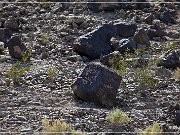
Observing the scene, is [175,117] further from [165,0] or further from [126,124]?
[165,0]

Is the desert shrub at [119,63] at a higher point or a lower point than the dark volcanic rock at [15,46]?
lower

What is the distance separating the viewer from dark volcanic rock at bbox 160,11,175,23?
12422 millimetres

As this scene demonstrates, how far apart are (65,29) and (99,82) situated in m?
3.62

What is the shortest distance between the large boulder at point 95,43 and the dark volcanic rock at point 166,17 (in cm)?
234

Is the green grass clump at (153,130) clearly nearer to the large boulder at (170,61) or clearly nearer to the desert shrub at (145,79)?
the desert shrub at (145,79)

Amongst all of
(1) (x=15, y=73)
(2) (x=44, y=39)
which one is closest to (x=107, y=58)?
(2) (x=44, y=39)

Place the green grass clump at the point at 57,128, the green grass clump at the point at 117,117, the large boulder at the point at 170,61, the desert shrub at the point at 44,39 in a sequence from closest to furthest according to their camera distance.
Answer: the green grass clump at the point at 57,128, the green grass clump at the point at 117,117, the large boulder at the point at 170,61, the desert shrub at the point at 44,39

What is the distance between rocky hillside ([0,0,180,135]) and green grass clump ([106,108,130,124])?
1cm

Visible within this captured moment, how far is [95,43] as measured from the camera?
10.2 metres

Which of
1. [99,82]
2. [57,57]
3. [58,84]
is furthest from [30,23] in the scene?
[99,82]

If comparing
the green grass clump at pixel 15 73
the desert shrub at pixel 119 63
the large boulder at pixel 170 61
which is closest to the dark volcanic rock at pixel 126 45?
the desert shrub at pixel 119 63

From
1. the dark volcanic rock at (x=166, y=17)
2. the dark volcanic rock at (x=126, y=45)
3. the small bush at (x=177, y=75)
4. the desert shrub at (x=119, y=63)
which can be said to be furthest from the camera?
the dark volcanic rock at (x=166, y=17)

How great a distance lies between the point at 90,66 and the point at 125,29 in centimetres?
342

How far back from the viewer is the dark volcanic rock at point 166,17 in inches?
489
